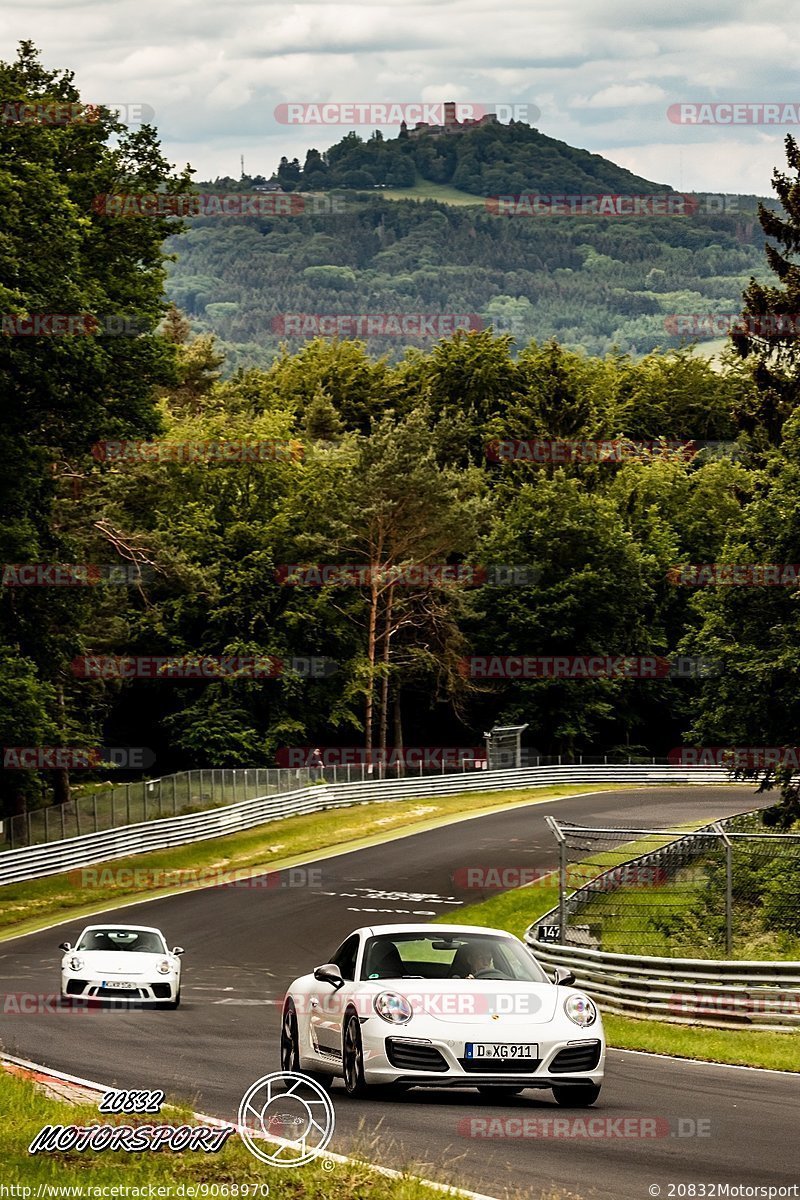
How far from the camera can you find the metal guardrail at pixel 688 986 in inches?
766

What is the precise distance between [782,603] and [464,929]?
24019 mm

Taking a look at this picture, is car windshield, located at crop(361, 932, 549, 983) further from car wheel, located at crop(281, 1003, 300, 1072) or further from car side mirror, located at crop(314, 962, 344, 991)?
car wheel, located at crop(281, 1003, 300, 1072)

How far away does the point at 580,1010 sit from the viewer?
12.9 meters

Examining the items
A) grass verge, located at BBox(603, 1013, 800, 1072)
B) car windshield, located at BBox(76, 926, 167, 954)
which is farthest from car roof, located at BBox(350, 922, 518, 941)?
car windshield, located at BBox(76, 926, 167, 954)

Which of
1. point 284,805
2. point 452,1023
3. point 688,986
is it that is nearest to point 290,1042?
point 452,1023

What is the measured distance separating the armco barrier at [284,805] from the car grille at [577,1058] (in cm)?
3366

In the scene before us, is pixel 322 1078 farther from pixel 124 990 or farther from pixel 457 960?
pixel 124 990

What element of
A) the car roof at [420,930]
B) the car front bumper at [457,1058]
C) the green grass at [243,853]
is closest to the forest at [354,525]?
the green grass at [243,853]

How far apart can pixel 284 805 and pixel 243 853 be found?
752 cm

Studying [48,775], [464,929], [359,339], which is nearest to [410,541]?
[48,775]

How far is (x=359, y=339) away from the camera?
115875 millimetres

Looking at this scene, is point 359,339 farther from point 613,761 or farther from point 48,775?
point 48,775

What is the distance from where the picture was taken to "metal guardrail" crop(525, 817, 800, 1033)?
19.5 metres

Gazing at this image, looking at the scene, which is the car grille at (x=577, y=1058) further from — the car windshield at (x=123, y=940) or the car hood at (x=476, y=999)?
the car windshield at (x=123, y=940)
